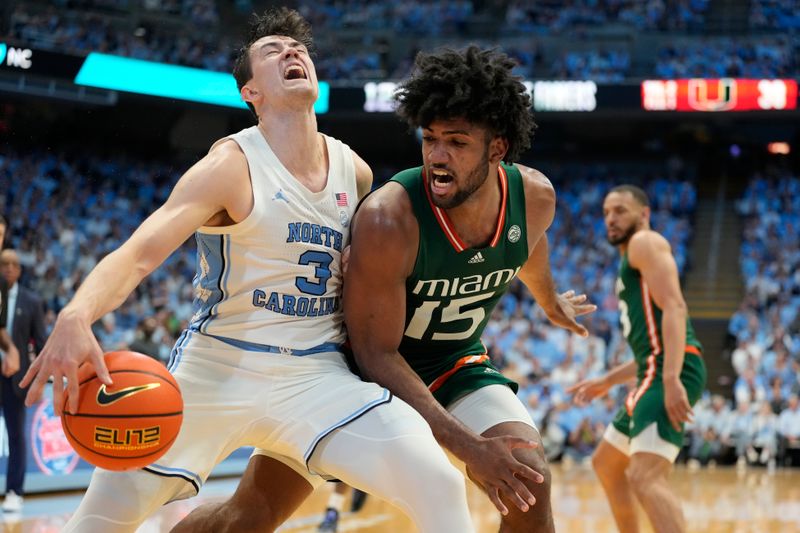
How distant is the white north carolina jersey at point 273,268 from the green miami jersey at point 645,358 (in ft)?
8.42

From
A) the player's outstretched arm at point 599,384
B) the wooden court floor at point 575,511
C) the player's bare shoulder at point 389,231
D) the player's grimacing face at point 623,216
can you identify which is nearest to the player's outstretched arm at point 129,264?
the player's bare shoulder at point 389,231

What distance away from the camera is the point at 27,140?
19.8 meters

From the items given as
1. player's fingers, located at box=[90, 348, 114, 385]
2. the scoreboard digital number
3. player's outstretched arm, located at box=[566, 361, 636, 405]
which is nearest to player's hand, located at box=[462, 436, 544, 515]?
player's fingers, located at box=[90, 348, 114, 385]

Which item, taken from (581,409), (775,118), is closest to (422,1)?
(775,118)

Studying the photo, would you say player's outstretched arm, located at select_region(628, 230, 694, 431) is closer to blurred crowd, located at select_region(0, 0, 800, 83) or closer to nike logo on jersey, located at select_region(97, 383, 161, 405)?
nike logo on jersey, located at select_region(97, 383, 161, 405)

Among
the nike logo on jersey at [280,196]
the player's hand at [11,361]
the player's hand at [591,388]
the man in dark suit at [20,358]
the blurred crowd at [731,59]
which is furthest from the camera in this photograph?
the blurred crowd at [731,59]

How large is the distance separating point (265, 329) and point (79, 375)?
752 mm

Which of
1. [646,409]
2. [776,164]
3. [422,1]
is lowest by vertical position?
[646,409]

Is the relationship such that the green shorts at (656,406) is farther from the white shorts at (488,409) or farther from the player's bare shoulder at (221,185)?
the player's bare shoulder at (221,185)

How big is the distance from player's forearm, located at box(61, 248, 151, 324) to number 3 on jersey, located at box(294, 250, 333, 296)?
64 cm

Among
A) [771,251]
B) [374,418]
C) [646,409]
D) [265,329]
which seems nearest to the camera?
[374,418]

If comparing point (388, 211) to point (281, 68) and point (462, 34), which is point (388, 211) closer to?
point (281, 68)

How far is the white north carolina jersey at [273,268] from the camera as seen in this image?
11.3 feet

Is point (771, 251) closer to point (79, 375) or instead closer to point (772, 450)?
point (772, 450)
